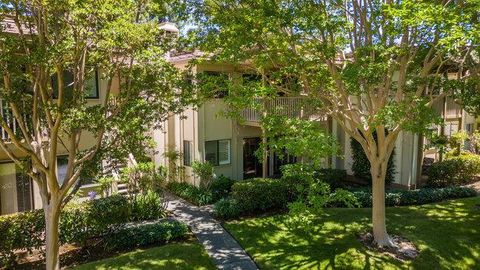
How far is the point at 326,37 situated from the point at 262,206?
789 cm

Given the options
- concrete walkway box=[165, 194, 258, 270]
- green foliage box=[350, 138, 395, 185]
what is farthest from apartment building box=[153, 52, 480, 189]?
concrete walkway box=[165, 194, 258, 270]

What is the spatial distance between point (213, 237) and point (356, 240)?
492cm

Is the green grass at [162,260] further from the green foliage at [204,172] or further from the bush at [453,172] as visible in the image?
the bush at [453,172]

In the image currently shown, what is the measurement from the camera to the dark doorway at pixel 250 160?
2230 centimetres

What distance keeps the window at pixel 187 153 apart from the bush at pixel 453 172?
507 inches

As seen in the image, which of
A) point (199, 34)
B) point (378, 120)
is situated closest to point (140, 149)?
point (199, 34)

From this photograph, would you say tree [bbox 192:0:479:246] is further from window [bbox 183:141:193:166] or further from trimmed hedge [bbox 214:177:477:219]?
window [bbox 183:141:193:166]

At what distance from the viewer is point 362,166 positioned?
20.2 metres

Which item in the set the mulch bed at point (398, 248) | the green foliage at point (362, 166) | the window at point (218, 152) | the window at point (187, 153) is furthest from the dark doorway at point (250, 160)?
the mulch bed at point (398, 248)

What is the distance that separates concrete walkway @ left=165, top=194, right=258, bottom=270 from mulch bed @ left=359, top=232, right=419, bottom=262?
390cm

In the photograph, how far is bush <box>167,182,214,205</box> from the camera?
58.7 ft

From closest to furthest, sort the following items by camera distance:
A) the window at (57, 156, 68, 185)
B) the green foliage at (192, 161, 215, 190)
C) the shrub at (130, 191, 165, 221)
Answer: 1. the shrub at (130, 191, 165, 221)
2. the window at (57, 156, 68, 185)
3. the green foliage at (192, 161, 215, 190)

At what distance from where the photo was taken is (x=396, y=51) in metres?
9.62

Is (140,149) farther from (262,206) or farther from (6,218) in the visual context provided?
(262,206)
